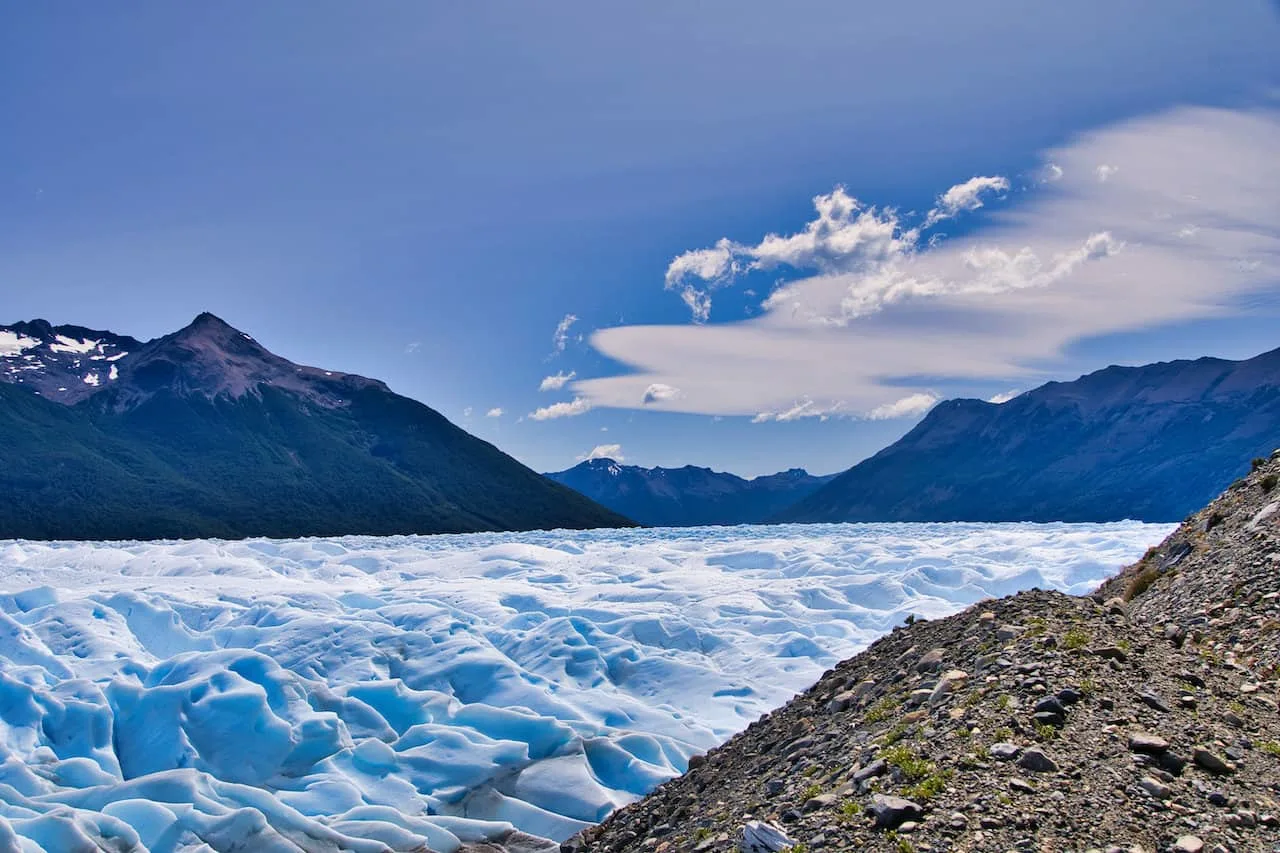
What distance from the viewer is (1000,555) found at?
160 ft

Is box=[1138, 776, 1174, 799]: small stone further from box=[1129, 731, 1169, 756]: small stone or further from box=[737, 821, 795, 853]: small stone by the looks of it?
box=[737, 821, 795, 853]: small stone

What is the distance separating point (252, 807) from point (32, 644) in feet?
47.7

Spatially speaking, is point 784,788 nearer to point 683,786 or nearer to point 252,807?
point 683,786

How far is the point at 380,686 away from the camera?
2469 cm

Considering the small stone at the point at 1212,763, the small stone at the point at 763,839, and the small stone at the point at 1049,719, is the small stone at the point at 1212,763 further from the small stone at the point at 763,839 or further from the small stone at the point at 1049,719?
the small stone at the point at 763,839

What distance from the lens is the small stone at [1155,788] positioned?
24.1 ft

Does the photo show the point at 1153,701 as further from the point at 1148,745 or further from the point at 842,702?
the point at 842,702

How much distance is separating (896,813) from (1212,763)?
3138 mm

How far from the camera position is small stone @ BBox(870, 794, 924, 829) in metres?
7.30

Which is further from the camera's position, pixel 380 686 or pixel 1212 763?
pixel 380 686

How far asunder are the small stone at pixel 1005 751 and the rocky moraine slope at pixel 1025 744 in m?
0.02

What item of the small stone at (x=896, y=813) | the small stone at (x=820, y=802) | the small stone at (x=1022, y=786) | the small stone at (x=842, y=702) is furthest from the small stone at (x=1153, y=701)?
the small stone at (x=842, y=702)

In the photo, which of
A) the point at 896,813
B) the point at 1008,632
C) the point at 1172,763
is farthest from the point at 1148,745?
the point at 1008,632

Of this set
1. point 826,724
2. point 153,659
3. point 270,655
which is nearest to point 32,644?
point 153,659
